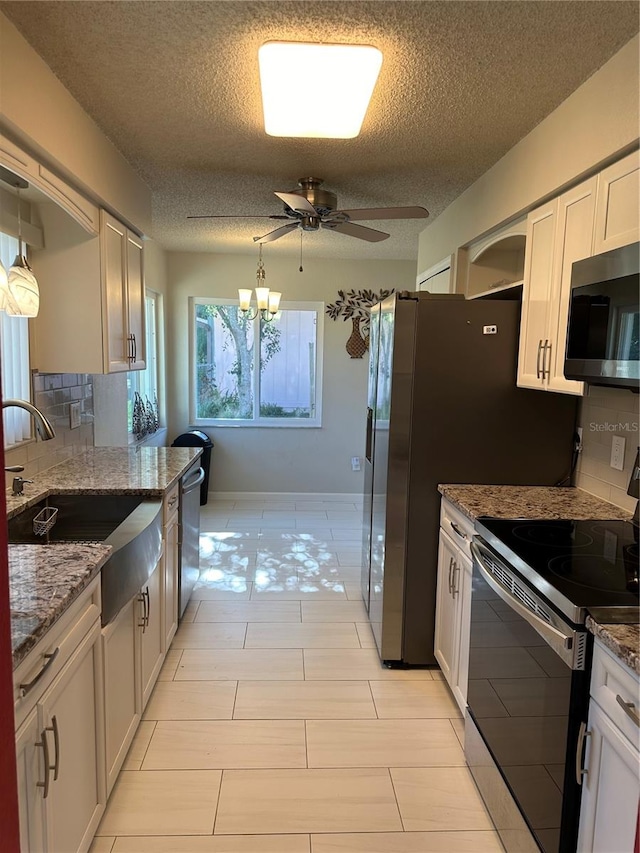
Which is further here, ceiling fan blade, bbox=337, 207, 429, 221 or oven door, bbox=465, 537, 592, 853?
ceiling fan blade, bbox=337, 207, 429, 221

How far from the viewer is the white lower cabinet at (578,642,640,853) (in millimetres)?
1155

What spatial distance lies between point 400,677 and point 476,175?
8.64 feet

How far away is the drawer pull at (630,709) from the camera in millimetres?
1138

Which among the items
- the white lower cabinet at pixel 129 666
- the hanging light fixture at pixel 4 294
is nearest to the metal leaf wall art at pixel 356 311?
the white lower cabinet at pixel 129 666

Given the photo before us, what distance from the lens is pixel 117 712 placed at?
74.4 inches

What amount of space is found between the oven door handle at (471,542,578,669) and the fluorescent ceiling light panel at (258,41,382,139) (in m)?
1.68

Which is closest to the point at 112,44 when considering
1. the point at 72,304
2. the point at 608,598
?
the point at 72,304

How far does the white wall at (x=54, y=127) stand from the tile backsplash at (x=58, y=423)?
0.96 m

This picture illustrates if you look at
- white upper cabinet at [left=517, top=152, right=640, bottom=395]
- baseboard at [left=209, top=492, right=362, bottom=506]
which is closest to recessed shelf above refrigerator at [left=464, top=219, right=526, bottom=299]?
white upper cabinet at [left=517, top=152, right=640, bottom=395]

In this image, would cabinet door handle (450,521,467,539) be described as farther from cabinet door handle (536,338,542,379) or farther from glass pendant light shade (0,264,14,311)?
glass pendant light shade (0,264,14,311)

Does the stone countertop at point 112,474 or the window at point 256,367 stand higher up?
the window at point 256,367

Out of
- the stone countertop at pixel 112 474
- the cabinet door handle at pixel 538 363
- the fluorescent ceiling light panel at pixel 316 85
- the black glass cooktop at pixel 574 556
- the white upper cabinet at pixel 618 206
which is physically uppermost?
the fluorescent ceiling light panel at pixel 316 85

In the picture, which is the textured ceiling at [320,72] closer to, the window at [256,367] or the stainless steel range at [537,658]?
the stainless steel range at [537,658]

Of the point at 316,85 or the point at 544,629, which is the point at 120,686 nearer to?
the point at 544,629
